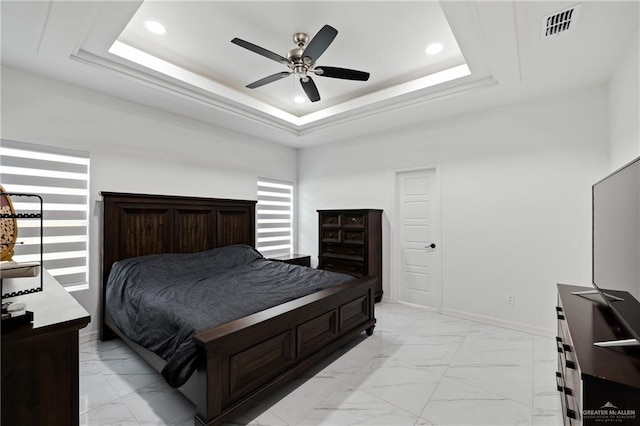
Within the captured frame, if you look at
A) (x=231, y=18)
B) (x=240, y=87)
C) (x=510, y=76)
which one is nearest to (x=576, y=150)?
(x=510, y=76)

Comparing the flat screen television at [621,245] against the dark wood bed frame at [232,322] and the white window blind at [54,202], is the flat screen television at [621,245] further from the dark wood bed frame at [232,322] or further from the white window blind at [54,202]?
the white window blind at [54,202]

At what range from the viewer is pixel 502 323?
3523mm

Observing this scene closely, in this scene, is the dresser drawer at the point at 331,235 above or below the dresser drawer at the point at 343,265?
above

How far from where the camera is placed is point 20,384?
1035 mm

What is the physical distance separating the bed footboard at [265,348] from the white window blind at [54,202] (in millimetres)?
2206

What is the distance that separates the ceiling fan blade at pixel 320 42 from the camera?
2027 mm

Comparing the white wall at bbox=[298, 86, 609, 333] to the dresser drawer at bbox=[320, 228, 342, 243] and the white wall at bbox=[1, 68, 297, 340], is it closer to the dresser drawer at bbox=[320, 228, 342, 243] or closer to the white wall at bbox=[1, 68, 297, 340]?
the dresser drawer at bbox=[320, 228, 342, 243]

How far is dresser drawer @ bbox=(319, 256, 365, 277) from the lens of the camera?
4.33m

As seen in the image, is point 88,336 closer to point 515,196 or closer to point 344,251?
point 344,251

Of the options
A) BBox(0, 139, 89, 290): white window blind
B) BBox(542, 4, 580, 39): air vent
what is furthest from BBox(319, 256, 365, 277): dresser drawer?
A: BBox(542, 4, 580, 39): air vent

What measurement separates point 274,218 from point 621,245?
171 inches

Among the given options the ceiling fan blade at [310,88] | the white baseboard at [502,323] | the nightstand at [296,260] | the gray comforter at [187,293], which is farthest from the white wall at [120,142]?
the white baseboard at [502,323]

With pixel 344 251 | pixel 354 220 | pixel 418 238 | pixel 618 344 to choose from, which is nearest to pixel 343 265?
pixel 344 251

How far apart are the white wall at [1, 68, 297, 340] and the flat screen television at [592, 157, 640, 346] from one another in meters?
4.03
